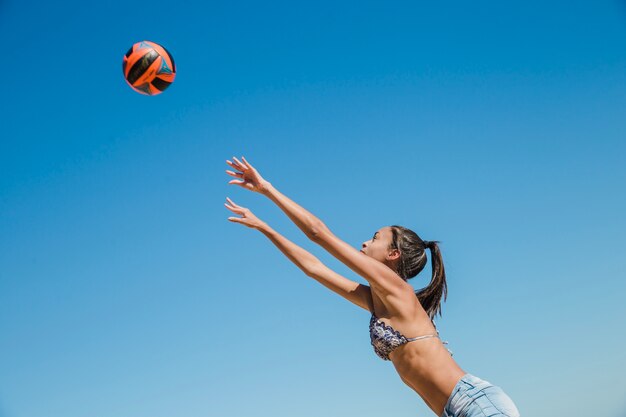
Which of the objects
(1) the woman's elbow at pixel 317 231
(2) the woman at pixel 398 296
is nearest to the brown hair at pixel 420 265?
(2) the woman at pixel 398 296

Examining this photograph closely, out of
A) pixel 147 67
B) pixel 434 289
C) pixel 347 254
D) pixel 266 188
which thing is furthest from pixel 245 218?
pixel 147 67

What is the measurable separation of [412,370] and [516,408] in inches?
34.0

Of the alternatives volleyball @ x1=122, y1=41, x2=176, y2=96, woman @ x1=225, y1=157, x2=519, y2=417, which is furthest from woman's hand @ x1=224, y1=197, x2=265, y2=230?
volleyball @ x1=122, y1=41, x2=176, y2=96

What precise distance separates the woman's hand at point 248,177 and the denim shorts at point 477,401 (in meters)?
2.33

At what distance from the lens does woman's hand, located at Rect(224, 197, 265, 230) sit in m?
5.52

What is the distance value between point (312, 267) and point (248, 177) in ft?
3.47

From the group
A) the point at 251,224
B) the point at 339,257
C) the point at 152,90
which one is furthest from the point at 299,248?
the point at 152,90

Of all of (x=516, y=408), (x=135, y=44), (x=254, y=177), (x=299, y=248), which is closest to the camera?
(x=516, y=408)

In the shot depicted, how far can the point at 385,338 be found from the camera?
5.05 meters

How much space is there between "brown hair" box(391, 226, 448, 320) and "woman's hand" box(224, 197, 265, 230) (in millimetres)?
1270

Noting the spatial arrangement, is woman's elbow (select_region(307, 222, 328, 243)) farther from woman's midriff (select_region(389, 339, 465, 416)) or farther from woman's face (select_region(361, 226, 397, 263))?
woman's midriff (select_region(389, 339, 465, 416))

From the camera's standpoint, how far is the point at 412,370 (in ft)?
16.3

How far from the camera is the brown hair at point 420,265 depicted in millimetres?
5738

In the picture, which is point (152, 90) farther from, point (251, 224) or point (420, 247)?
point (420, 247)
